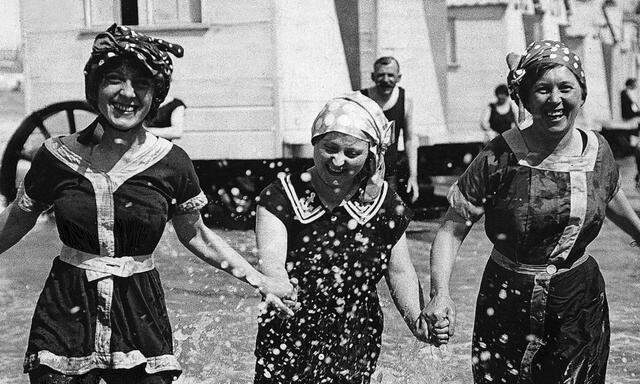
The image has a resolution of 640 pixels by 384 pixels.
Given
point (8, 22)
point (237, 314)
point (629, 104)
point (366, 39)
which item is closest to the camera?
point (237, 314)

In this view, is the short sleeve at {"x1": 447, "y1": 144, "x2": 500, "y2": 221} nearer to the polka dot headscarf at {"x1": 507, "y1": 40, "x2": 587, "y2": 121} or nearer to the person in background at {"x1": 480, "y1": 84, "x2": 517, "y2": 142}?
the polka dot headscarf at {"x1": 507, "y1": 40, "x2": 587, "y2": 121}

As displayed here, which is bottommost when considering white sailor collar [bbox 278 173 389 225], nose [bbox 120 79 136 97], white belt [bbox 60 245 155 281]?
white belt [bbox 60 245 155 281]

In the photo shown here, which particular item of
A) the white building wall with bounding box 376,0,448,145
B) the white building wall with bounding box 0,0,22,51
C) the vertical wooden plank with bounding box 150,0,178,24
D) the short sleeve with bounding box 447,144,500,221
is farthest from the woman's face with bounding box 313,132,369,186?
the white building wall with bounding box 0,0,22,51

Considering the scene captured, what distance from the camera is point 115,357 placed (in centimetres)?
390

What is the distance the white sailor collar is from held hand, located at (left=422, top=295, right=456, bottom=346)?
1.43ft

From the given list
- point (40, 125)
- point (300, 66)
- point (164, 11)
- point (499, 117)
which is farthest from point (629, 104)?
point (40, 125)

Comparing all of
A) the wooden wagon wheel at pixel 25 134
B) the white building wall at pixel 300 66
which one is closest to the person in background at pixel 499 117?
the white building wall at pixel 300 66

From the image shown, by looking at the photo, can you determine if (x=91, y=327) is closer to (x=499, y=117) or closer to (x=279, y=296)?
(x=279, y=296)

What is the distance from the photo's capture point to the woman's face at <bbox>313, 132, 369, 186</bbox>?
4.40m

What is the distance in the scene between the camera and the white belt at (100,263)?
3.93 meters

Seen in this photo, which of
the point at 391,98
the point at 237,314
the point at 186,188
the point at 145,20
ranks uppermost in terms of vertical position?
the point at 145,20

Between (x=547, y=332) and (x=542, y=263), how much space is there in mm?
253

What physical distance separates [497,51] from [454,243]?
88.2 ft

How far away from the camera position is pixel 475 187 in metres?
4.36
